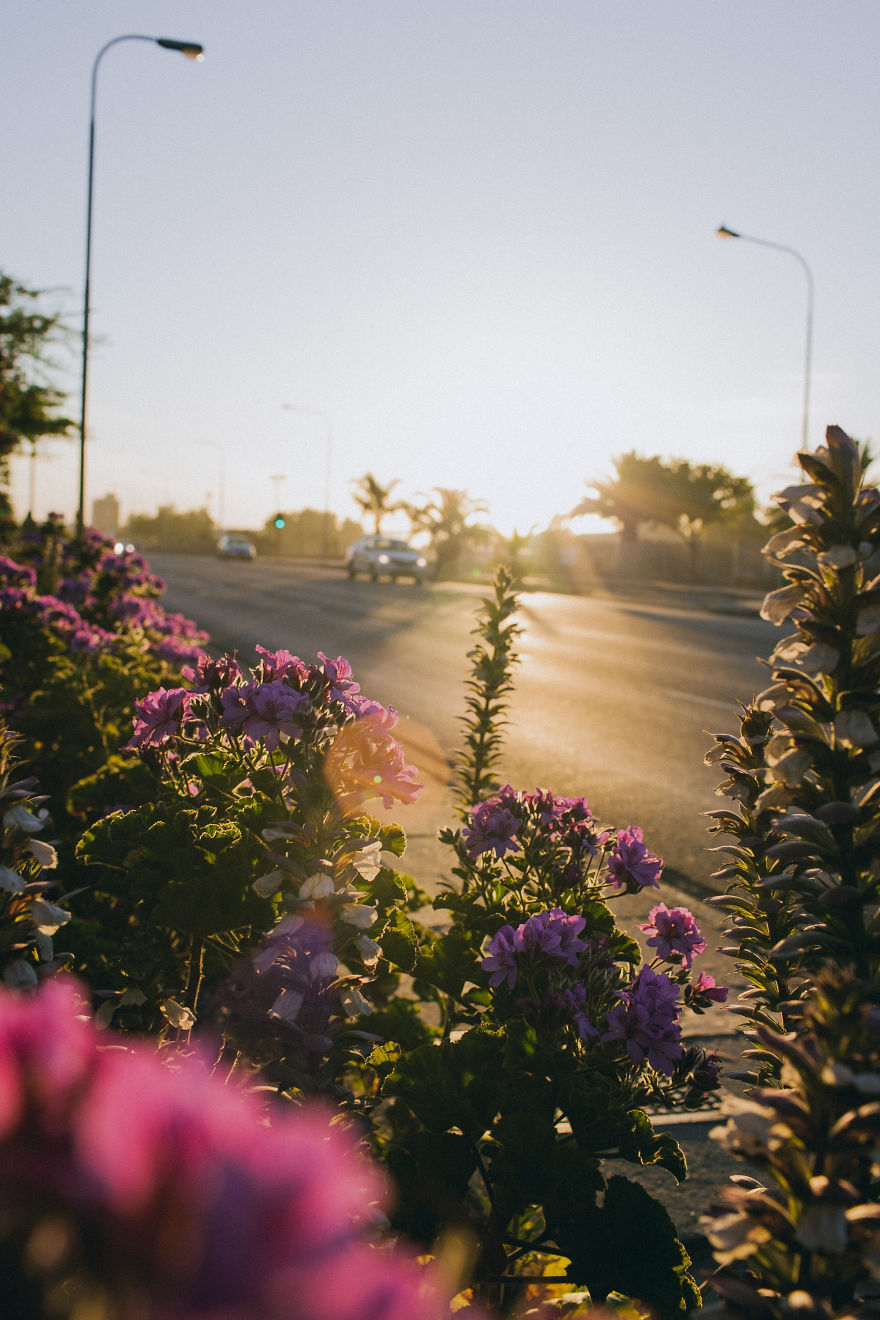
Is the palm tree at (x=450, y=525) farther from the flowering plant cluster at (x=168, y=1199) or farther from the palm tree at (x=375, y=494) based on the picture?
the flowering plant cluster at (x=168, y=1199)

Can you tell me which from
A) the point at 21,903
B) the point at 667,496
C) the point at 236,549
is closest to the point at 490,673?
the point at 21,903

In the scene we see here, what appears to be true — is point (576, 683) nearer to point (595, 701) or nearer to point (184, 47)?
point (595, 701)

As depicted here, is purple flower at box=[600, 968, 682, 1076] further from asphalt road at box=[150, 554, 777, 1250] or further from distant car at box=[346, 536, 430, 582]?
distant car at box=[346, 536, 430, 582]

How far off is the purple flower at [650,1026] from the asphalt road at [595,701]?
1.27 ft

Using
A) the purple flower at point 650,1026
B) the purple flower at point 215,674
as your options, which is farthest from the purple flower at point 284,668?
the purple flower at point 650,1026

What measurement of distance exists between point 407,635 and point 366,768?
16641 millimetres

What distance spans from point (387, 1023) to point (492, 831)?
0.55 metres

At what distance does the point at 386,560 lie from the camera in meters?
40.6

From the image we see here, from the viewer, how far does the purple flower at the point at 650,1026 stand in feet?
5.83

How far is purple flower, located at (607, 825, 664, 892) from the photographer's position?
7.64 feet

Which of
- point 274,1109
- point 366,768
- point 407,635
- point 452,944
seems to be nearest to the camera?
point 274,1109

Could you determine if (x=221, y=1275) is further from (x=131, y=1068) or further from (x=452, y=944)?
(x=452, y=944)

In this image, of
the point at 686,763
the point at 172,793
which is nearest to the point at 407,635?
the point at 686,763

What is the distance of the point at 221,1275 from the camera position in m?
0.41
